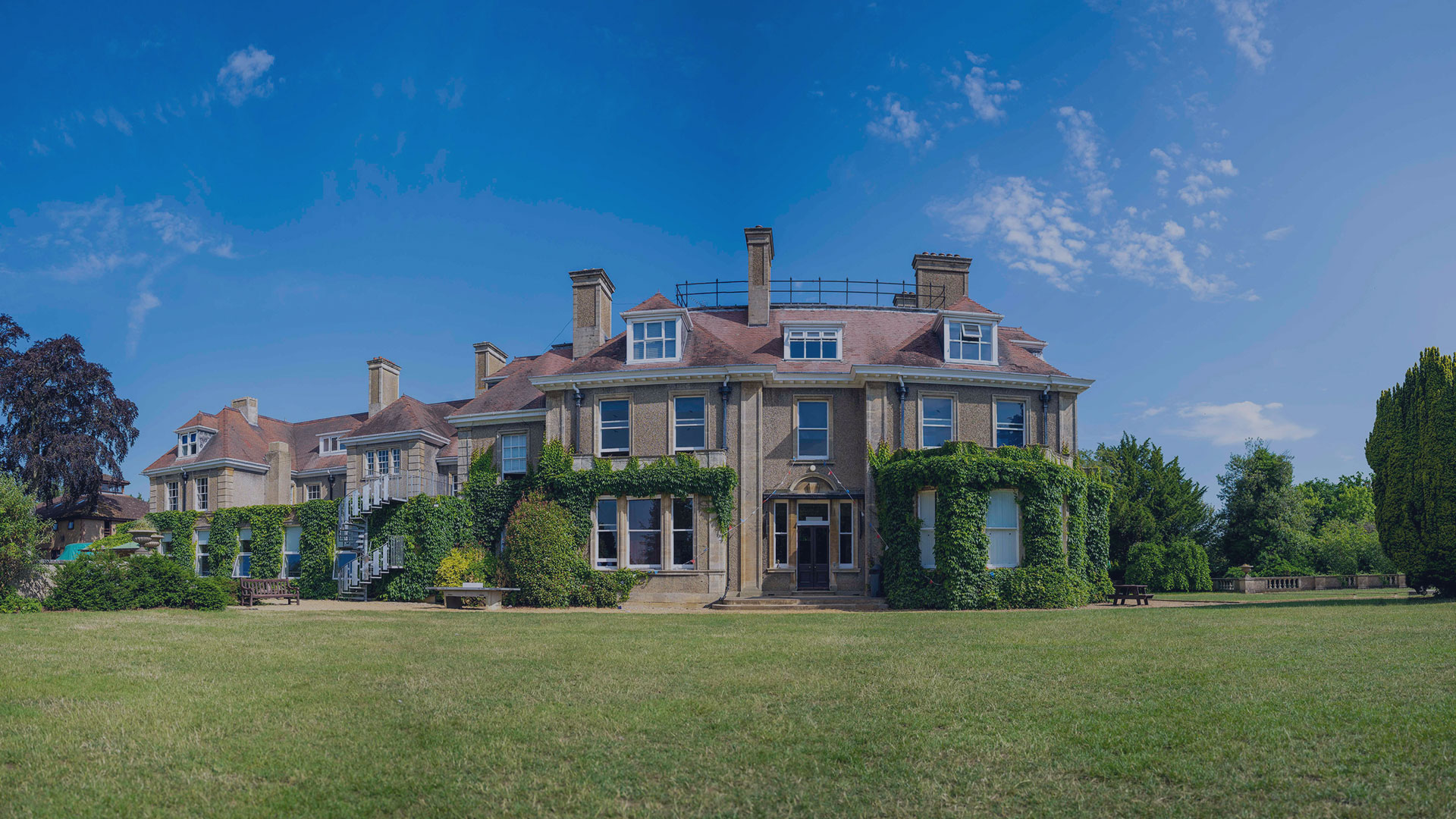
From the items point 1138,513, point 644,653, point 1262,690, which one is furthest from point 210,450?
point 1262,690

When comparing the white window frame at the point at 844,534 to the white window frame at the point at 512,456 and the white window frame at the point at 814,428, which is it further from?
the white window frame at the point at 512,456

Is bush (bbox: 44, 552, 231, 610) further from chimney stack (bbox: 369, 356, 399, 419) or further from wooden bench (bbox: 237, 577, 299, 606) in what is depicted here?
chimney stack (bbox: 369, 356, 399, 419)

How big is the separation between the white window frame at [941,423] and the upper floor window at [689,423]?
716 centimetres

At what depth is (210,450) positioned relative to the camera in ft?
148

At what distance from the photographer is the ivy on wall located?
2600 cm

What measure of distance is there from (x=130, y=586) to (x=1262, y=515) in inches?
1764

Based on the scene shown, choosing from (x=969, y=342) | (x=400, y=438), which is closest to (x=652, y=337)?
(x=969, y=342)

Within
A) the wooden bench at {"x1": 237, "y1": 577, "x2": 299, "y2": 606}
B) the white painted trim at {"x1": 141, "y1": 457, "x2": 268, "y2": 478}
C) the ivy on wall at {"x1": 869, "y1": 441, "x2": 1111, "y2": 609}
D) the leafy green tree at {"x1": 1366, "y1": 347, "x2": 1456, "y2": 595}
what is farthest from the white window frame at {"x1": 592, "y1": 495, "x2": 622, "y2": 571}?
the white painted trim at {"x1": 141, "y1": 457, "x2": 268, "y2": 478}

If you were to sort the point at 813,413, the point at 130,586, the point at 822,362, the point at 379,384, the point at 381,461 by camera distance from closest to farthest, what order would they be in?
the point at 130,586 → the point at 813,413 → the point at 822,362 → the point at 381,461 → the point at 379,384

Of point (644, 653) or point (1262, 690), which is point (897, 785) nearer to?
point (1262, 690)

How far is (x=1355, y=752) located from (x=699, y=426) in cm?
2344

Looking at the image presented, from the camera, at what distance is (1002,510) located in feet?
89.0

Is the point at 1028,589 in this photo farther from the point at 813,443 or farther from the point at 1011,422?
the point at 813,443

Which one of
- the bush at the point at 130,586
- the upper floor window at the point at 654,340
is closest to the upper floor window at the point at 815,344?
the upper floor window at the point at 654,340
